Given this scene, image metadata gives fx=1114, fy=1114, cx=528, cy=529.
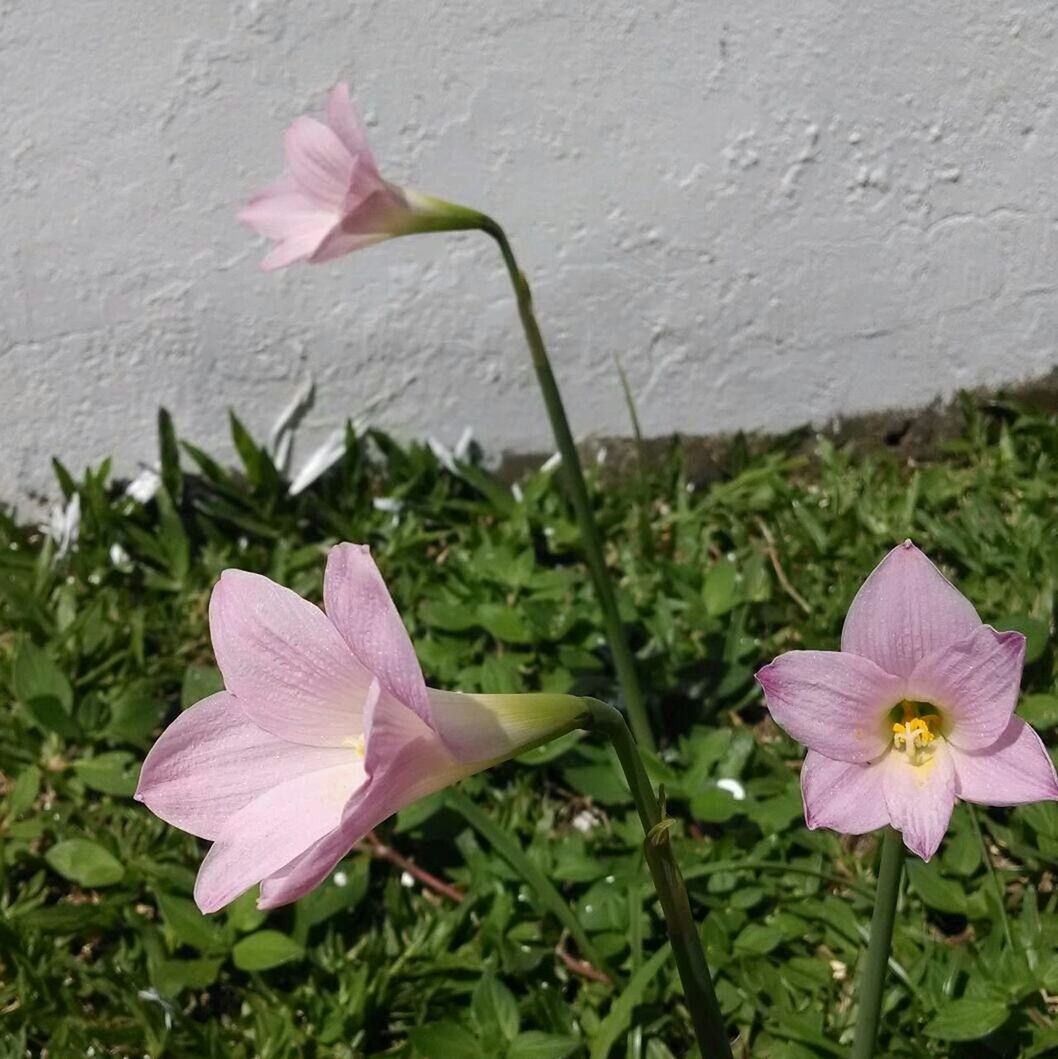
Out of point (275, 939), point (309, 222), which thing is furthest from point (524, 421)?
point (275, 939)

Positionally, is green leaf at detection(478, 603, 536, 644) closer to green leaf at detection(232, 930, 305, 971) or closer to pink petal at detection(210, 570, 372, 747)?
green leaf at detection(232, 930, 305, 971)

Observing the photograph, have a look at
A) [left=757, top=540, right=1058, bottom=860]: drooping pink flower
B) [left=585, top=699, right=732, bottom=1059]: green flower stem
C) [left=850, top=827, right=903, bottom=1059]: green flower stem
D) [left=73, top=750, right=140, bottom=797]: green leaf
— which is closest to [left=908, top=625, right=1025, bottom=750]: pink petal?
[left=757, top=540, right=1058, bottom=860]: drooping pink flower

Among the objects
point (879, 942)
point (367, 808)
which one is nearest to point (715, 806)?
point (879, 942)

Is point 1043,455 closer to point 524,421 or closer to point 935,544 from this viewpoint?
point 935,544

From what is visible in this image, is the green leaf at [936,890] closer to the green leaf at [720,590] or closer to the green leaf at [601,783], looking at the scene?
the green leaf at [601,783]

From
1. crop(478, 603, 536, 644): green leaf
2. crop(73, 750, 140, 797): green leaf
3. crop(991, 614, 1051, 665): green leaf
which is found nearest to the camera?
crop(991, 614, 1051, 665): green leaf

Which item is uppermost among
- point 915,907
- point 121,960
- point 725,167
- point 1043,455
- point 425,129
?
point 425,129

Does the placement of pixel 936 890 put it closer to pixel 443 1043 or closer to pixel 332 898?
pixel 443 1043
